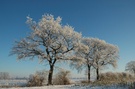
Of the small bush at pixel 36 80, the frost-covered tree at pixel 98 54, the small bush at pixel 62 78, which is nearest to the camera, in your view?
the small bush at pixel 36 80

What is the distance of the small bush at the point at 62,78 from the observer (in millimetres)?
30703

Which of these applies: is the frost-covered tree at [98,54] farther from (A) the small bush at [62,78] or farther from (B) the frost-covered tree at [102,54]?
(A) the small bush at [62,78]

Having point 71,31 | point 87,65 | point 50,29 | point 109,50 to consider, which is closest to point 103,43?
point 109,50

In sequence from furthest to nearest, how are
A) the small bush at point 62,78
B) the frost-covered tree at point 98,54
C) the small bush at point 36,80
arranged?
the frost-covered tree at point 98,54 < the small bush at point 62,78 < the small bush at point 36,80

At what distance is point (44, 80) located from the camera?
98.4 ft

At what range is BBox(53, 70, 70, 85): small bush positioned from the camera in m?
30.7

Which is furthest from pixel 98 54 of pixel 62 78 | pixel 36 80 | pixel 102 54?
pixel 36 80

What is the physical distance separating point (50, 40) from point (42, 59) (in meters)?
3.03

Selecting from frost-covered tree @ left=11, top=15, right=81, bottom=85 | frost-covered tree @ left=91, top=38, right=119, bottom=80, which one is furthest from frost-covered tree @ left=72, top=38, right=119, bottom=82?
frost-covered tree @ left=11, top=15, right=81, bottom=85

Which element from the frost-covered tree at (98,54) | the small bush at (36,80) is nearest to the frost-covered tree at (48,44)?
the small bush at (36,80)

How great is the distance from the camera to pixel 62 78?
102 feet

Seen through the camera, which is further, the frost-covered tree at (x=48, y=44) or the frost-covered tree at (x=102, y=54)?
the frost-covered tree at (x=102, y=54)

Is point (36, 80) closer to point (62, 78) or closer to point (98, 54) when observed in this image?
point (62, 78)

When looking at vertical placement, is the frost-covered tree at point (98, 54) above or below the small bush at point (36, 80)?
above
